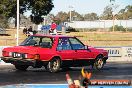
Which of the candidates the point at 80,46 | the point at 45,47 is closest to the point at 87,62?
the point at 80,46

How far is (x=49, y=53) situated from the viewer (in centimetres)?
1784

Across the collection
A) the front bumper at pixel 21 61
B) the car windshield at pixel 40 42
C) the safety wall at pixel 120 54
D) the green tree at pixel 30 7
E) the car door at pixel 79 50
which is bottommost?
the safety wall at pixel 120 54

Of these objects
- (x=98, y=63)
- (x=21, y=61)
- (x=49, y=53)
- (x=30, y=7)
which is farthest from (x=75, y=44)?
→ (x=30, y=7)

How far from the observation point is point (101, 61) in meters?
20.1

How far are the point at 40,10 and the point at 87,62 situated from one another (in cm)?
5311

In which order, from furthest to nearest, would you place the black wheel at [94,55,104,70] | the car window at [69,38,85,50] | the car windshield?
the black wheel at [94,55,104,70] → the car window at [69,38,85,50] → the car windshield

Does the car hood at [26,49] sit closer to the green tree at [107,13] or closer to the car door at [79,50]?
the car door at [79,50]

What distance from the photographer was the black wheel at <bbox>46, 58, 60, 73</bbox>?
17.9 meters

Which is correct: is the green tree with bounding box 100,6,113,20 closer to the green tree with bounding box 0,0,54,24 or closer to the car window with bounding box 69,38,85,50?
the green tree with bounding box 0,0,54,24

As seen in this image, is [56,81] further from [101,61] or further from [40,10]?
[40,10]

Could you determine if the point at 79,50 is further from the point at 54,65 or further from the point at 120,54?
the point at 120,54

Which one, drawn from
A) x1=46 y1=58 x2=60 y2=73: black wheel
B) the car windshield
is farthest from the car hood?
x1=46 y1=58 x2=60 y2=73: black wheel

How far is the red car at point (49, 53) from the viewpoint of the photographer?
57.6 feet

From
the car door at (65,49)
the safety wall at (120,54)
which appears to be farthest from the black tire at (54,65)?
the safety wall at (120,54)
